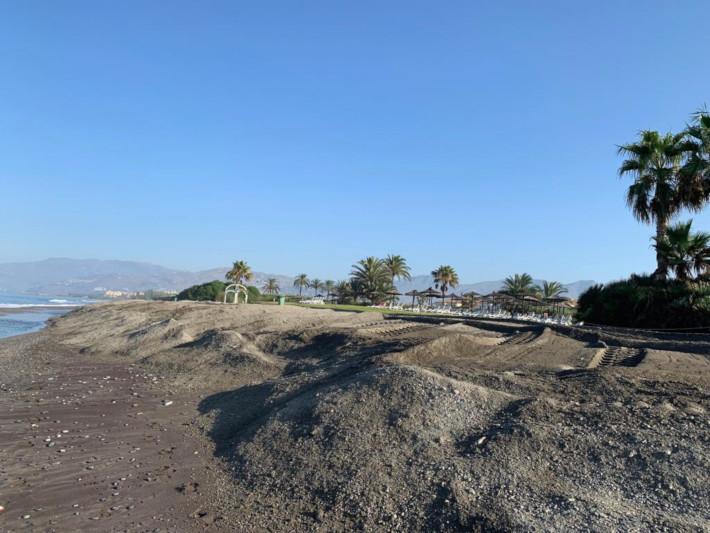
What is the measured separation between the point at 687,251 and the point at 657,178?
4022 mm

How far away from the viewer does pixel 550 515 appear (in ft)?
14.6

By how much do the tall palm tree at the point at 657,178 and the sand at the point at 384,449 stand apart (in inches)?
469

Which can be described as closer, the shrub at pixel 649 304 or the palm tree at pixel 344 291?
the shrub at pixel 649 304

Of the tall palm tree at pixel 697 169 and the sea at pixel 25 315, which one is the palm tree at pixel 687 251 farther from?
the sea at pixel 25 315

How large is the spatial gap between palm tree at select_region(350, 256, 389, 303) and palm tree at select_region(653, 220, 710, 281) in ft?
141

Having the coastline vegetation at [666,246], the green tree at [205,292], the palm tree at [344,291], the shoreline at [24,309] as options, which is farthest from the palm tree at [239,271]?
the coastline vegetation at [666,246]

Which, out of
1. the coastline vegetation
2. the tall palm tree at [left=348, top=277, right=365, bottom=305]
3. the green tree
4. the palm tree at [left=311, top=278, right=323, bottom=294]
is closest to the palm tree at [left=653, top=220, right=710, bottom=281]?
the coastline vegetation

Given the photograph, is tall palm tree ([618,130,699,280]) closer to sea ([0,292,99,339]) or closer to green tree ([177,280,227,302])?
sea ([0,292,99,339])

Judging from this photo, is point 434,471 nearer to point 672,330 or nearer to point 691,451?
point 691,451

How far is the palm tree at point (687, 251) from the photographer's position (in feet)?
62.7

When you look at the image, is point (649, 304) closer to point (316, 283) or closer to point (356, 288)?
point (356, 288)

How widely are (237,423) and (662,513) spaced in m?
6.46

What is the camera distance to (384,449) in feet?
20.3

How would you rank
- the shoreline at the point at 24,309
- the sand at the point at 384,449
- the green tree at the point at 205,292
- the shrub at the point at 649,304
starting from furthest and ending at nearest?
1. the green tree at the point at 205,292
2. the shoreline at the point at 24,309
3. the shrub at the point at 649,304
4. the sand at the point at 384,449
